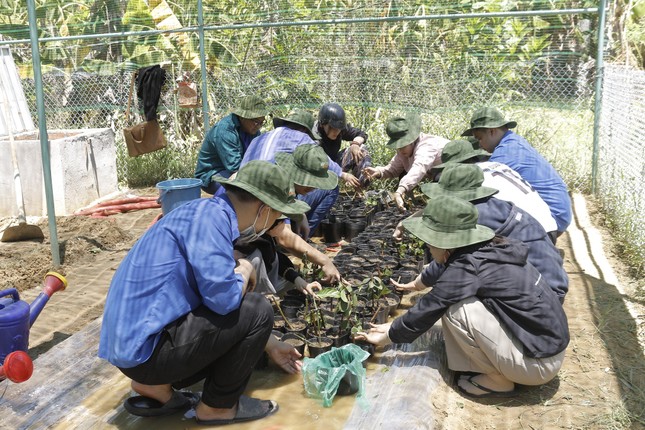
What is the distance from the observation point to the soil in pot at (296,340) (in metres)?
3.46

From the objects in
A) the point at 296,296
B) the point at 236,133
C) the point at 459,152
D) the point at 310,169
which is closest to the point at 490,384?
the point at 296,296

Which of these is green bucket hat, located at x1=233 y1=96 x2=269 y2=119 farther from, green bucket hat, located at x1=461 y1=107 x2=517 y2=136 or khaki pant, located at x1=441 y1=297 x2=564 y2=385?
khaki pant, located at x1=441 y1=297 x2=564 y2=385

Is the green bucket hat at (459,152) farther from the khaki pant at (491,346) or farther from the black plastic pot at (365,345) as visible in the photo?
the khaki pant at (491,346)

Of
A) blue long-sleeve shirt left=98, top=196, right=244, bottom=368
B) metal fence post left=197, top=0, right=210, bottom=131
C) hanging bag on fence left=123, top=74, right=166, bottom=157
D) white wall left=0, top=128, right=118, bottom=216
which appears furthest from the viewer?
metal fence post left=197, top=0, right=210, bottom=131

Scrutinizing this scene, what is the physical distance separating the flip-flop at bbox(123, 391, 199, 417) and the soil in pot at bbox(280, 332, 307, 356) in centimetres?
71

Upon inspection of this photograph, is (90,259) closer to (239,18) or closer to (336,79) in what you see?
(336,79)

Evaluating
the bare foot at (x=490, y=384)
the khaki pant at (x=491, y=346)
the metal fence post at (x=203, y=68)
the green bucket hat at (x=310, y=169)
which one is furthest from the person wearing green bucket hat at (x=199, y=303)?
the metal fence post at (x=203, y=68)

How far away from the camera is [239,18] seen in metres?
9.12

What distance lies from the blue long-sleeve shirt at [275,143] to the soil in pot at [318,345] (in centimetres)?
181

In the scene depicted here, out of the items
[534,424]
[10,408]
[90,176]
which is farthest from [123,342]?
[90,176]

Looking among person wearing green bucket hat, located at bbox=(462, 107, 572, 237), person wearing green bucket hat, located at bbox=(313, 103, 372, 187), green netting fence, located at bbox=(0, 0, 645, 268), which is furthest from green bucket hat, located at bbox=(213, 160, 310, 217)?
green netting fence, located at bbox=(0, 0, 645, 268)

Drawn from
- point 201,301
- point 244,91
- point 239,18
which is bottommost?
point 201,301

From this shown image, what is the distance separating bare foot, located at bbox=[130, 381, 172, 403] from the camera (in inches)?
111

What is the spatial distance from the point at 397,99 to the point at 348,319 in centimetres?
492
